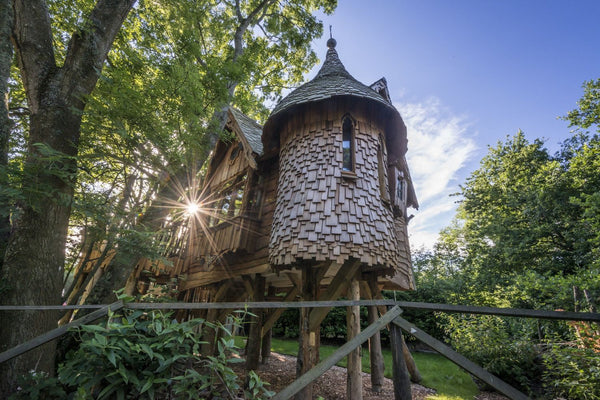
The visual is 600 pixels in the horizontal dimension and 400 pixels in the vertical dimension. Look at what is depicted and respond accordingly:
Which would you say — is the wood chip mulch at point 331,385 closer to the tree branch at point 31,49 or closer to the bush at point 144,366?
the bush at point 144,366

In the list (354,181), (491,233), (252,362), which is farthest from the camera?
(491,233)

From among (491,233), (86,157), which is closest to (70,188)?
(86,157)

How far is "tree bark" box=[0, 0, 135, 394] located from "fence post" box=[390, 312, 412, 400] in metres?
3.63

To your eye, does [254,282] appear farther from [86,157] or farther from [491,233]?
[491,233]

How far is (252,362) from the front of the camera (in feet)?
21.3

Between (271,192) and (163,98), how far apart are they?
3.73 m

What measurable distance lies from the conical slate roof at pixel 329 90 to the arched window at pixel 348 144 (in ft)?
1.93

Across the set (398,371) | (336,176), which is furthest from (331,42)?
(398,371)

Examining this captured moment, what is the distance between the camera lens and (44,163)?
11.6 feet

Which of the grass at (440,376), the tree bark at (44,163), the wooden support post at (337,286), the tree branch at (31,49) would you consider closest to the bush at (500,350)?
the grass at (440,376)

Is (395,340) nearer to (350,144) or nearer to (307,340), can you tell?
(307,340)

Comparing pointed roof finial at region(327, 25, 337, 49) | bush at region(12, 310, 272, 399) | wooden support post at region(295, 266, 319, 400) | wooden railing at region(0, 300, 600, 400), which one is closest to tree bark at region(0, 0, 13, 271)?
wooden railing at region(0, 300, 600, 400)

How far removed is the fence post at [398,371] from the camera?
5.56 ft

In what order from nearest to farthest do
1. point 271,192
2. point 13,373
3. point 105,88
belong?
point 13,373 → point 105,88 → point 271,192
